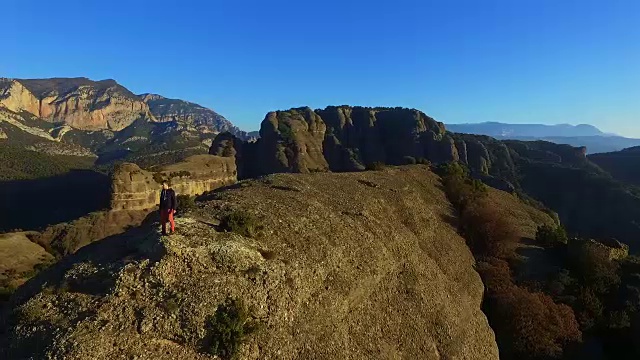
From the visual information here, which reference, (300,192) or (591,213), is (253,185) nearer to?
(300,192)

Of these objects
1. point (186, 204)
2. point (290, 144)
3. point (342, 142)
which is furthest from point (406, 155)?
point (186, 204)

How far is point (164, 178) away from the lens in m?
79.4

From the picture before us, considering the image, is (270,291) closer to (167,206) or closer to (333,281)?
(333,281)

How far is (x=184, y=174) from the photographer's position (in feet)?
283

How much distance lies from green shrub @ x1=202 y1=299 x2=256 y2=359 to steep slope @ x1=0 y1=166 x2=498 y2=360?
0.36 feet

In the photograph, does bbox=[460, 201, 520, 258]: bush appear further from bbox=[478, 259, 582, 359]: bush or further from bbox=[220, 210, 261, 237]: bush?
bbox=[220, 210, 261, 237]: bush

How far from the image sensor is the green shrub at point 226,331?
14.8 metres

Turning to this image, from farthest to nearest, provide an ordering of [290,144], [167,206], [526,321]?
1. [290,144]
2. [526,321]
3. [167,206]

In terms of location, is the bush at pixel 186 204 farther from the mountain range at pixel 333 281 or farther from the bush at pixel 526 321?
the bush at pixel 526 321

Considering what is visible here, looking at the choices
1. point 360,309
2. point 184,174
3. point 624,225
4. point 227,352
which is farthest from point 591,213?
point 227,352

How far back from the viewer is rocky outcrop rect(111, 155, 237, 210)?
73000mm

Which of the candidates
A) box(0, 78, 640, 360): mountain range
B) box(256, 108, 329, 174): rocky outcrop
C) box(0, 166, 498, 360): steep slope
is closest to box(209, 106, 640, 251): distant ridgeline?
box(256, 108, 329, 174): rocky outcrop

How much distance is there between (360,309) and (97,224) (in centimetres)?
6110

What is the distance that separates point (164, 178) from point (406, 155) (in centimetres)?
7654
